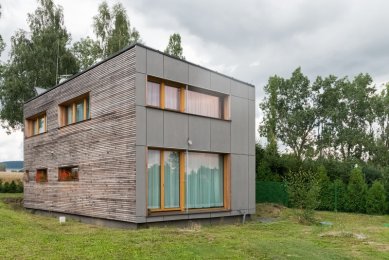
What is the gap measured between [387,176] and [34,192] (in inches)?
721

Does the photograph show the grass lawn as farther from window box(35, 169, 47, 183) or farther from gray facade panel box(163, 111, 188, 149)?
window box(35, 169, 47, 183)

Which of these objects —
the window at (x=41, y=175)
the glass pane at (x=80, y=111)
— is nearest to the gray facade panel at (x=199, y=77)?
the glass pane at (x=80, y=111)

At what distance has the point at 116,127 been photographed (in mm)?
11281

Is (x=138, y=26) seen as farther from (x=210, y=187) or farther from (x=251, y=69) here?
(x=210, y=187)

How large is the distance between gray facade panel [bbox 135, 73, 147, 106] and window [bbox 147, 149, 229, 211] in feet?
4.98

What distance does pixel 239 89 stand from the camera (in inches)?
551

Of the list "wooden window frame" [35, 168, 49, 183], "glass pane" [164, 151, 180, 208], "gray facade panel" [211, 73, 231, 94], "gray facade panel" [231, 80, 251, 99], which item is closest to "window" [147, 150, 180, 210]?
"glass pane" [164, 151, 180, 208]

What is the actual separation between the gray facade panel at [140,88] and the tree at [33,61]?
1648 cm

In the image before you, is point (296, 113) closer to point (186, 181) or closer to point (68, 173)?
point (186, 181)

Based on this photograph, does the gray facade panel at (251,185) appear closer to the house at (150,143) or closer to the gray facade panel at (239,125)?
the house at (150,143)

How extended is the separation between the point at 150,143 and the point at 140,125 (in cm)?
64

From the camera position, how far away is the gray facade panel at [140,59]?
35.1ft

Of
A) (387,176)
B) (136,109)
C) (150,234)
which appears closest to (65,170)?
(136,109)

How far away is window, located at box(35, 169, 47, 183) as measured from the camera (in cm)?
1623
